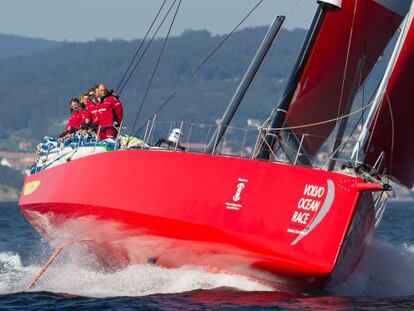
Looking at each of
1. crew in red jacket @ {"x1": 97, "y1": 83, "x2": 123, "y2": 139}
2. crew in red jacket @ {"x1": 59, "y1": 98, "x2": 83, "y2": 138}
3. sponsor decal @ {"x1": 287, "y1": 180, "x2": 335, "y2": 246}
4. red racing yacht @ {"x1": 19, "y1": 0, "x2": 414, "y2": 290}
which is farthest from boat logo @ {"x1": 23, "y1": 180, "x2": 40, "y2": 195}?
sponsor decal @ {"x1": 287, "y1": 180, "x2": 335, "y2": 246}

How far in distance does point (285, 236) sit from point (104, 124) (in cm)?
344

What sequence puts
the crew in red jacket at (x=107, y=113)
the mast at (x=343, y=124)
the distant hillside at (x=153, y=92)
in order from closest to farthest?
the mast at (x=343, y=124) < the crew in red jacket at (x=107, y=113) < the distant hillside at (x=153, y=92)

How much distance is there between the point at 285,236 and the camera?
10.8 meters

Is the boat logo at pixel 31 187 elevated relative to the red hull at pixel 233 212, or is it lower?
lower

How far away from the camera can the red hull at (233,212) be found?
10.7 m

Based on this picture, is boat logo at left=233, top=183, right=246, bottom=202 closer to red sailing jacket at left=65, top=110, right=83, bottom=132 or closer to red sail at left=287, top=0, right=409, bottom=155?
red sail at left=287, top=0, right=409, bottom=155

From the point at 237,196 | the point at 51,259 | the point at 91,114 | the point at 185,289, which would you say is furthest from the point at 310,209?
the point at 91,114

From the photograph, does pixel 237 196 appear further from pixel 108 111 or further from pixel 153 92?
pixel 153 92

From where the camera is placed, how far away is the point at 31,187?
47.4 ft

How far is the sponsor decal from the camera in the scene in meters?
10.7

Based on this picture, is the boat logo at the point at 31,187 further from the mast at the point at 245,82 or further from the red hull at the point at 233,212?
the mast at the point at 245,82

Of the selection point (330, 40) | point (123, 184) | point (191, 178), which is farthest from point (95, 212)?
point (330, 40)

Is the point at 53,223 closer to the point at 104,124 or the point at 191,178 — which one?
the point at 104,124

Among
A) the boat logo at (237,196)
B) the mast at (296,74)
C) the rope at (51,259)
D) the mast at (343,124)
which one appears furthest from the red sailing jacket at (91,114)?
the boat logo at (237,196)
